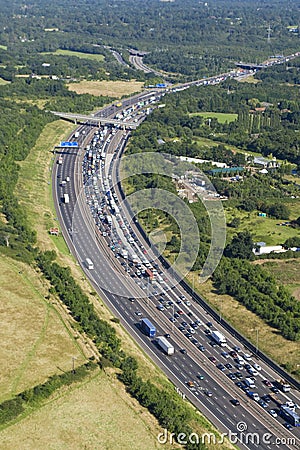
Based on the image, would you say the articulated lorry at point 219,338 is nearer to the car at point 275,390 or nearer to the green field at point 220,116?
the car at point 275,390

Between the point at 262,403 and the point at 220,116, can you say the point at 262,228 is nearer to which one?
the point at 262,403

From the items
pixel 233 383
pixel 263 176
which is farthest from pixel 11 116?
pixel 233 383

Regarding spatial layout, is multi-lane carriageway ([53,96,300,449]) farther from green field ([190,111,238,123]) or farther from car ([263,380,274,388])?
green field ([190,111,238,123])

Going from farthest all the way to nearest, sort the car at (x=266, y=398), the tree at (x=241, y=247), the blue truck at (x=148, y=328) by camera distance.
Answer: the tree at (x=241, y=247) < the blue truck at (x=148, y=328) < the car at (x=266, y=398)

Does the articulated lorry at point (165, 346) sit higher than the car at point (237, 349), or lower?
higher

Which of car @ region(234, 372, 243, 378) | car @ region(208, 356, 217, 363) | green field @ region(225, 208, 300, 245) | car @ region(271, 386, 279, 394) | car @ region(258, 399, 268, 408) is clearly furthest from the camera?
green field @ region(225, 208, 300, 245)

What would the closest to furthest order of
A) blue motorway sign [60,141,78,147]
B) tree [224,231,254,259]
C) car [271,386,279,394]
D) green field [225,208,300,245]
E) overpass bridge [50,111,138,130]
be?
1. car [271,386,279,394]
2. tree [224,231,254,259]
3. green field [225,208,300,245]
4. blue motorway sign [60,141,78,147]
5. overpass bridge [50,111,138,130]

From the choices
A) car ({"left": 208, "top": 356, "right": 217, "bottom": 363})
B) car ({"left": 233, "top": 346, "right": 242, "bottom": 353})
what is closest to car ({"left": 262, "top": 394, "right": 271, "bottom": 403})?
car ({"left": 208, "top": 356, "right": 217, "bottom": 363})

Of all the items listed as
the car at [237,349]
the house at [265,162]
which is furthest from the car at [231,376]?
the house at [265,162]
